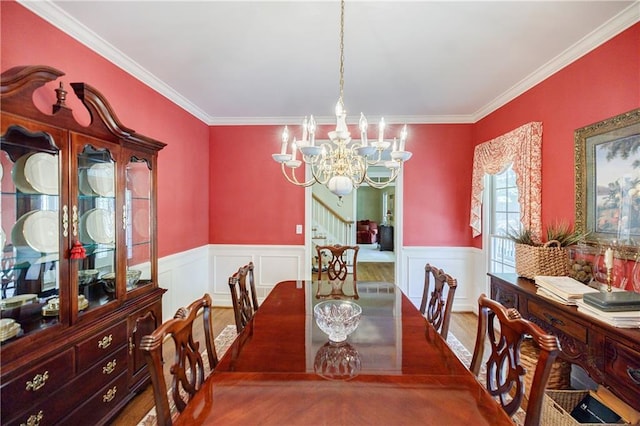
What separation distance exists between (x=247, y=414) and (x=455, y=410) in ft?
2.14

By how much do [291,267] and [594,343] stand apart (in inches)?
124

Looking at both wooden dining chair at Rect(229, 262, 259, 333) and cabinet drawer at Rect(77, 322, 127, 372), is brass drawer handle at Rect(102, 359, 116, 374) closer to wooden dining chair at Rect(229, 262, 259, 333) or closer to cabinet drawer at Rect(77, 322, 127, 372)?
cabinet drawer at Rect(77, 322, 127, 372)

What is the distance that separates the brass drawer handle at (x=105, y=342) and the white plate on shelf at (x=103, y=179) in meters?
0.91

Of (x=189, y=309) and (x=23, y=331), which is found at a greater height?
(x=189, y=309)

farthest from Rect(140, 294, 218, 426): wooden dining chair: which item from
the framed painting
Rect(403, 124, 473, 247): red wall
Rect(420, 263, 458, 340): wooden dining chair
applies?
Rect(403, 124, 473, 247): red wall

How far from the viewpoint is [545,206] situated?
264 cm

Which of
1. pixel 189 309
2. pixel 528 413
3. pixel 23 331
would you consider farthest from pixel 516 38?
pixel 23 331

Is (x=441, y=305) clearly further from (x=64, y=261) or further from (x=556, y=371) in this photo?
(x=64, y=261)

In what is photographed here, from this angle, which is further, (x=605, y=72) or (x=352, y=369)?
(x=605, y=72)

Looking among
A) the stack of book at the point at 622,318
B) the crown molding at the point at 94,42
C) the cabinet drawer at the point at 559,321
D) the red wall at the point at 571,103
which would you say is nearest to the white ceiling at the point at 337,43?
the crown molding at the point at 94,42

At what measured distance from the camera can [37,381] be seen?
1.39 meters

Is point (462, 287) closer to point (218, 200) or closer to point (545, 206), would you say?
point (545, 206)

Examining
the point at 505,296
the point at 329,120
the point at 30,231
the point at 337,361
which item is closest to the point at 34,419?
the point at 30,231

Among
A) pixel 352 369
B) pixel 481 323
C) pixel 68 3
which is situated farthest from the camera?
pixel 68 3
